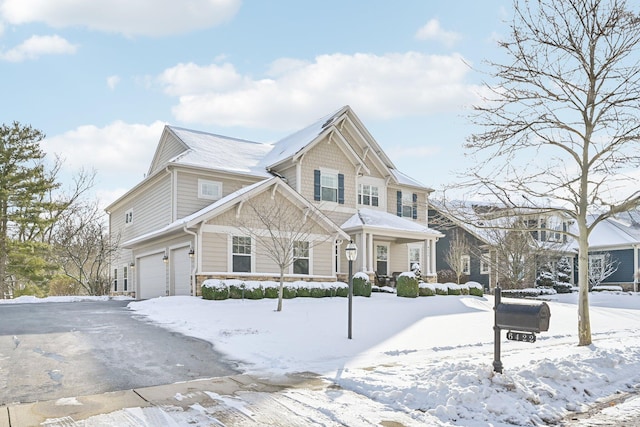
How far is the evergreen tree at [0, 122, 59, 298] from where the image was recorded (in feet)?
92.8

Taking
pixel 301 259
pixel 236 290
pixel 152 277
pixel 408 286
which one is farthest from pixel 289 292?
pixel 152 277

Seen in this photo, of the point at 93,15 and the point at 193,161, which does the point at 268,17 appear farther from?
the point at 193,161

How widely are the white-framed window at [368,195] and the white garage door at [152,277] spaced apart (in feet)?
32.3

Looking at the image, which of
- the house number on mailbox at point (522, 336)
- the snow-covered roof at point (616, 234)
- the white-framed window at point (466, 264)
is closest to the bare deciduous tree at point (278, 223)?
the house number on mailbox at point (522, 336)

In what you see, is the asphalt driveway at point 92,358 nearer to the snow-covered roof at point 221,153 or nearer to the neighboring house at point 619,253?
the snow-covered roof at point 221,153

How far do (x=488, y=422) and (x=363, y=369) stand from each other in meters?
2.60

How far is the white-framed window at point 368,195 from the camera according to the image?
26.0m

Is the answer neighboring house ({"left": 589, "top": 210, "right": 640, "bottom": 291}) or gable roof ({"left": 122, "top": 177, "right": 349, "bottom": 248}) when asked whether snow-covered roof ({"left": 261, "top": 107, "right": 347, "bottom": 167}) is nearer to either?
gable roof ({"left": 122, "top": 177, "right": 349, "bottom": 248})

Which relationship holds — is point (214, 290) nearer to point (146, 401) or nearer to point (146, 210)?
point (146, 210)

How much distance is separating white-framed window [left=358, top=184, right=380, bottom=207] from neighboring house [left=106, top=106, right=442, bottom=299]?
2.3 inches

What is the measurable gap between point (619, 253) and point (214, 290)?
29063mm

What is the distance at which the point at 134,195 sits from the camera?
26203mm

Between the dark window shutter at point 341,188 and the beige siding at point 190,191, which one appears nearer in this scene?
the beige siding at point 190,191

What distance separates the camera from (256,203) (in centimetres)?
1892
